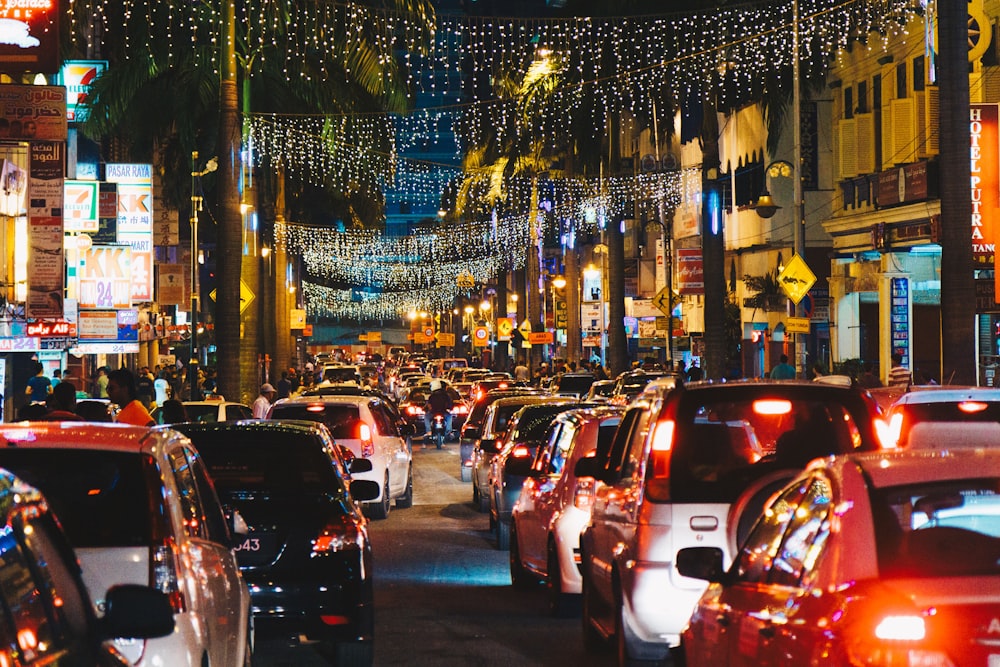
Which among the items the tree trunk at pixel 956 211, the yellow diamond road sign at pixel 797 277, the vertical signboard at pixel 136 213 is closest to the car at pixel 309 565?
the tree trunk at pixel 956 211

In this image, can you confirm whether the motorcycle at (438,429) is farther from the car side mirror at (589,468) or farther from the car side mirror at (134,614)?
the car side mirror at (134,614)

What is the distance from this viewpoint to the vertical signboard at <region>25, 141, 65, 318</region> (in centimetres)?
2811

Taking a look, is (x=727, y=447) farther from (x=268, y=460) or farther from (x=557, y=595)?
(x=268, y=460)

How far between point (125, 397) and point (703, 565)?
9.75 metres

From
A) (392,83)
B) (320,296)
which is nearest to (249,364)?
(392,83)

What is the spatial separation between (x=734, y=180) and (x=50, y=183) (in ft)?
84.5

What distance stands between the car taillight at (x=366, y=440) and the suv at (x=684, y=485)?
1166cm

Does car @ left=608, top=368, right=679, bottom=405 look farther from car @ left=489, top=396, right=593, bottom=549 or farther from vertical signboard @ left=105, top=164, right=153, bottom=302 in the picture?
vertical signboard @ left=105, top=164, right=153, bottom=302

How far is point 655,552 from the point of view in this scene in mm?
9203

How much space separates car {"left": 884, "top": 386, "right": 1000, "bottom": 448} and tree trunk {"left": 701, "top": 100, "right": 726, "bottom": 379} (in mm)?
24163

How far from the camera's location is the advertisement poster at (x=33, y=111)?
25078 millimetres

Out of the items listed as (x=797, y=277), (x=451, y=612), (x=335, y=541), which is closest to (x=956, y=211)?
(x=451, y=612)

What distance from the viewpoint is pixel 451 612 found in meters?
13.5

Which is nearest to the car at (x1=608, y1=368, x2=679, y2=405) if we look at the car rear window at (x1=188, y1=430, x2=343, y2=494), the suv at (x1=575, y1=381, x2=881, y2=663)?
the car rear window at (x1=188, y1=430, x2=343, y2=494)
